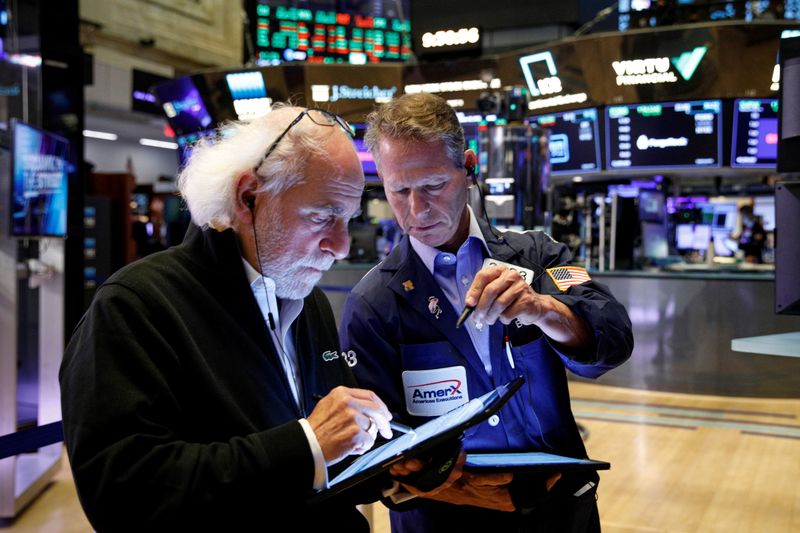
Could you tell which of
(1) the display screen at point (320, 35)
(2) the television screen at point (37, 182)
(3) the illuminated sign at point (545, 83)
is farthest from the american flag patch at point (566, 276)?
(1) the display screen at point (320, 35)

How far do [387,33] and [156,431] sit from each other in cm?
1456

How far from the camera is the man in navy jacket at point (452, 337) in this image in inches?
66.2

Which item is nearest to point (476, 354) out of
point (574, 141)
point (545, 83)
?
point (574, 141)

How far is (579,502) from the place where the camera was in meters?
1.71

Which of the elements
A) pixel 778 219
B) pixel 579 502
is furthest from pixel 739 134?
pixel 579 502

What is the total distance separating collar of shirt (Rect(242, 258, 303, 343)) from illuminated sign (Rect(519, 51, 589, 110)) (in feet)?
26.1

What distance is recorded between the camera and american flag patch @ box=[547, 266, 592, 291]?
179 centimetres

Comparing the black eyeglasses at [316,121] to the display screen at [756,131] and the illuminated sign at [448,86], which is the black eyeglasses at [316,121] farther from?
the illuminated sign at [448,86]

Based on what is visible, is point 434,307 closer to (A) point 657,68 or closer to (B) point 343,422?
(B) point 343,422

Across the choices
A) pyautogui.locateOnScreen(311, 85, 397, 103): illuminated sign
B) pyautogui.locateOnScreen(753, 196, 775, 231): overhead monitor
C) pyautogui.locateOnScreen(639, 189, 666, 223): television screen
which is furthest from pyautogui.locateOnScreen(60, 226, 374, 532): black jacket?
pyautogui.locateOnScreen(753, 196, 775, 231): overhead monitor

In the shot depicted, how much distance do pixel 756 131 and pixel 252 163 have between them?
7.95 m

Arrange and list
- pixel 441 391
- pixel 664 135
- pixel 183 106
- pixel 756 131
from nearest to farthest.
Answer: pixel 441 391 → pixel 756 131 → pixel 664 135 → pixel 183 106

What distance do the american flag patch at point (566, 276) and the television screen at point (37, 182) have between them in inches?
134

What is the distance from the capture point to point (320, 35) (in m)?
14.4
